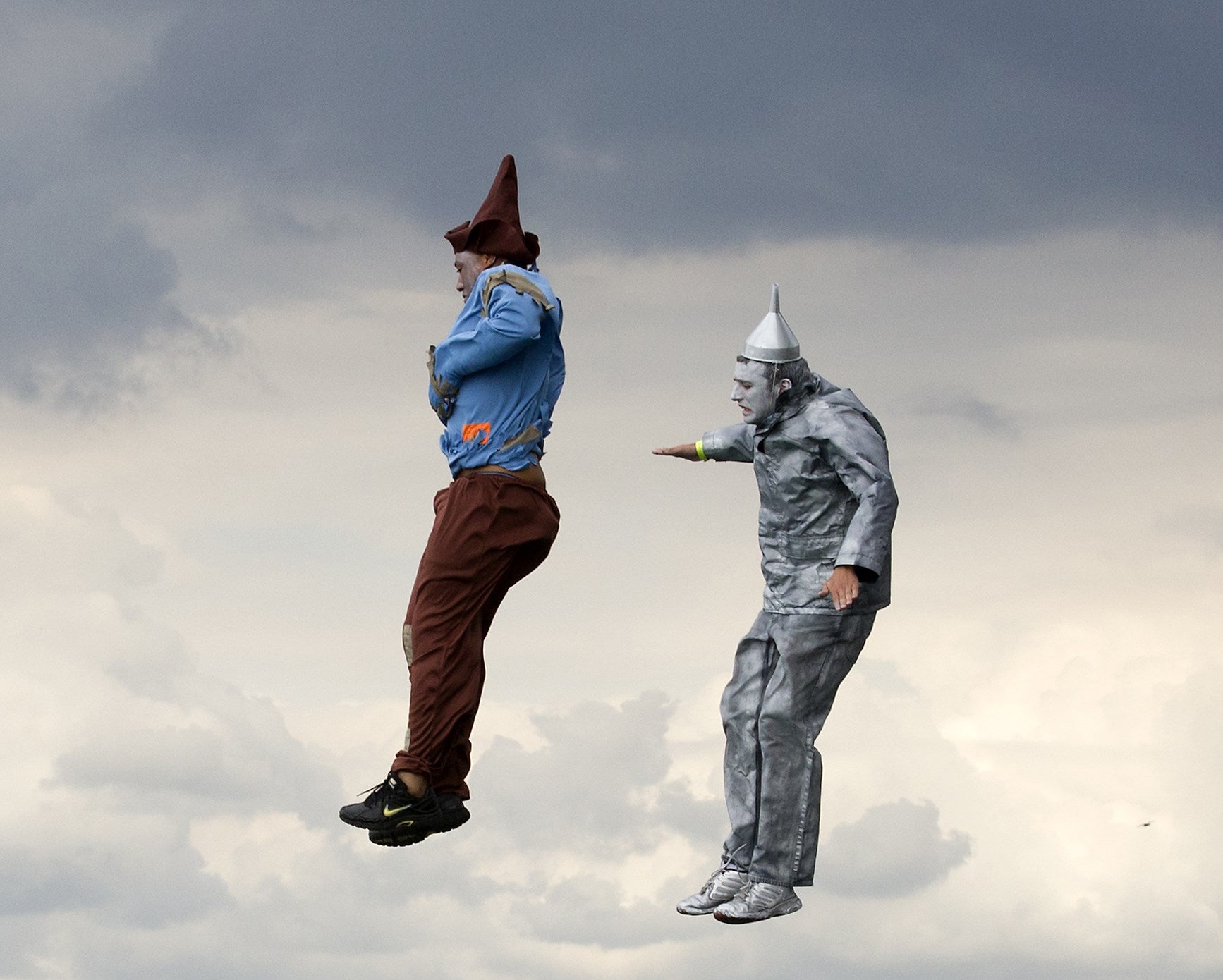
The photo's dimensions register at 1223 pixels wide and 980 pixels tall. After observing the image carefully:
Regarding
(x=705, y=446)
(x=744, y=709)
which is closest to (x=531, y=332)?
(x=705, y=446)

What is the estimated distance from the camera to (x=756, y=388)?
15234mm


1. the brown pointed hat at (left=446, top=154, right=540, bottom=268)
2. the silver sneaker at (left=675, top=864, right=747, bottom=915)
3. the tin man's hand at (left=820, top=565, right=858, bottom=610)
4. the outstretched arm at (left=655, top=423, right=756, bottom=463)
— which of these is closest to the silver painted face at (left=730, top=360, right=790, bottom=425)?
the outstretched arm at (left=655, top=423, right=756, bottom=463)

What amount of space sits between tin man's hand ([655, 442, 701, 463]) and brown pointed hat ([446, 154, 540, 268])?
1.50 meters

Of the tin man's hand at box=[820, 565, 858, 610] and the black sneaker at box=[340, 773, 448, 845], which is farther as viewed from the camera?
the black sneaker at box=[340, 773, 448, 845]

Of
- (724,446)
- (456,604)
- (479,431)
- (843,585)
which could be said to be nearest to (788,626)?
(843,585)

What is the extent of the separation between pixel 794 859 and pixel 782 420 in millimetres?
2625

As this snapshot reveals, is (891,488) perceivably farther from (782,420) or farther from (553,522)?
(553,522)

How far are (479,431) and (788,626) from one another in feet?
7.22

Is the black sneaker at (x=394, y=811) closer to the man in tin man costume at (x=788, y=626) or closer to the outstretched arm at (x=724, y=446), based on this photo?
the man in tin man costume at (x=788, y=626)

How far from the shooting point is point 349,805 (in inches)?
603

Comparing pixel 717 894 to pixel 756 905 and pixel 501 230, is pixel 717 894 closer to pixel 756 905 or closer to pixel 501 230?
pixel 756 905

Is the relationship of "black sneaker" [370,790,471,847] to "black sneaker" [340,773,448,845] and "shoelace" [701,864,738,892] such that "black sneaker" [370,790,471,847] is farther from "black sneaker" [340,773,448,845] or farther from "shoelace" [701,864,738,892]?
"shoelace" [701,864,738,892]

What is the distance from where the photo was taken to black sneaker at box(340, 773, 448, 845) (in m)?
15.2

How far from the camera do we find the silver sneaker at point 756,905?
1516 centimetres
